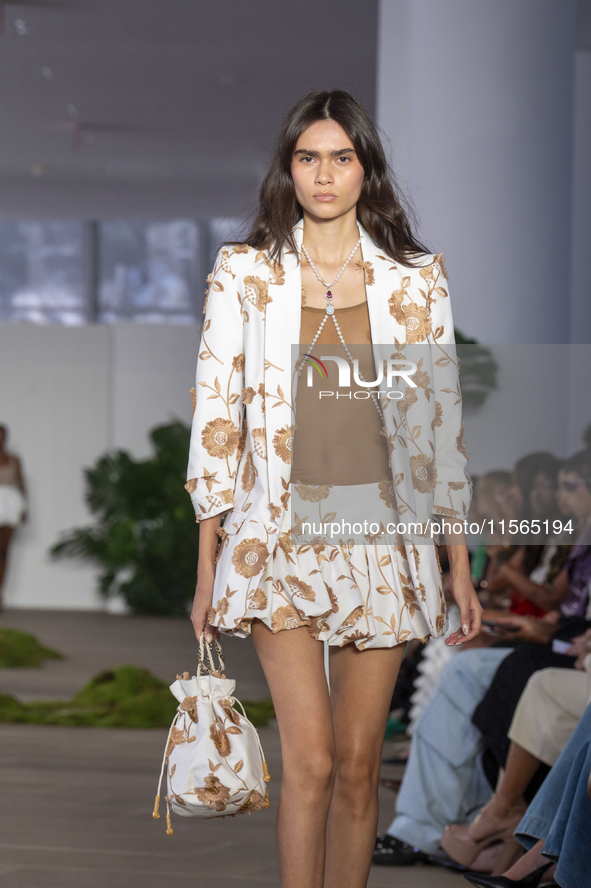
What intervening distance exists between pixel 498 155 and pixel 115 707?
111 inches

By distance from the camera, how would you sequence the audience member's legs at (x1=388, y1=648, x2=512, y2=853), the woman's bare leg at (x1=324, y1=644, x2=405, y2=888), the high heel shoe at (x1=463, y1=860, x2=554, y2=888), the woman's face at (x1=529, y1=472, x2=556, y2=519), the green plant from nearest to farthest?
the woman's bare leg at (x1=324, y1=644, x2=405, y2=888), the high heel shoe at (x1=463, y1=860, x2=554, y2=888), the audience member's legs at (x1=388, y1=648, x2=512, y2=853), the woman's face at (x1=529, y1=472, x2=556, y2=519), the green plant

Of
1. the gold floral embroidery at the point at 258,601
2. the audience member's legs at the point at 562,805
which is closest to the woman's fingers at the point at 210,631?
the gold floral embroidery at the point at 258,601

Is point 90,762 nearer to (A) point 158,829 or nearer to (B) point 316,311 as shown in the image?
(A) point 158,829

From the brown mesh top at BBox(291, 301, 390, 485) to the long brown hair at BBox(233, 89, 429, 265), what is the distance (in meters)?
0.14

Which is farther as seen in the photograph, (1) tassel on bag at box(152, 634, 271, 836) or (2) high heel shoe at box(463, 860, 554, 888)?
(2) high heel shoe at box(463, 860, 554, 888)

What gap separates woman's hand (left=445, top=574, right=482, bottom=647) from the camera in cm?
174

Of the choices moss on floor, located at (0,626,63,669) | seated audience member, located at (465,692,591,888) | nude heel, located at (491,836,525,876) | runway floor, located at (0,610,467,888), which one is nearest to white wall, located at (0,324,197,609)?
moss on floor, located at (0,626,63,669)

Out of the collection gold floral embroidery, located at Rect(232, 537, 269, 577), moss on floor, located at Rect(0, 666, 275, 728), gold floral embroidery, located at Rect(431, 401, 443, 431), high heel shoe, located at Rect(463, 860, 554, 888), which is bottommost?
moss on floor, located at Rect(0, 666, 275, 728)

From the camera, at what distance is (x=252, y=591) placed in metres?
1.64

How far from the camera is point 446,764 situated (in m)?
2.88

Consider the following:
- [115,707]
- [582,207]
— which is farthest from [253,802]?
[582,207]

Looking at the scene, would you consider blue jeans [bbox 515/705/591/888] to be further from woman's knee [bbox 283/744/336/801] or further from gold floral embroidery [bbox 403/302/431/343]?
gold floral embroidery [bbox 403/302/431/343]

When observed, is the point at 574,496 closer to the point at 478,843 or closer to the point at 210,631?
the point at 478,843

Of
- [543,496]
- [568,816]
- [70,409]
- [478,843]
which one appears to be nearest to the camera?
[568,816]
